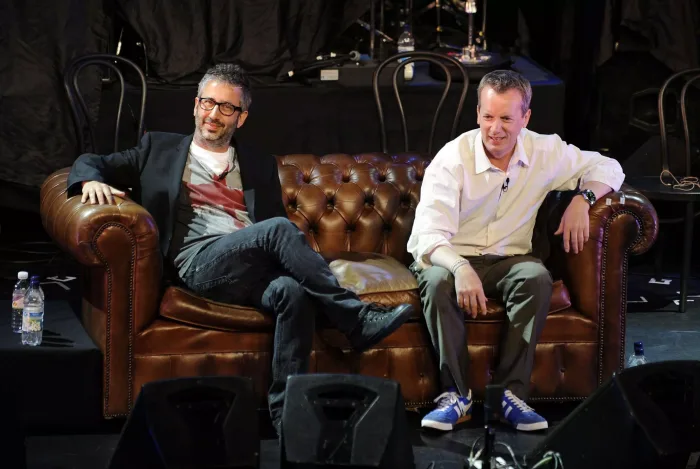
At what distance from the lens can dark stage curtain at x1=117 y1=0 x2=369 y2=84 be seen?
6602mm

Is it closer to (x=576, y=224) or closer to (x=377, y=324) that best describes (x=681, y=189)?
(x=576, y=224)

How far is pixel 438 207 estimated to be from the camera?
172 inches

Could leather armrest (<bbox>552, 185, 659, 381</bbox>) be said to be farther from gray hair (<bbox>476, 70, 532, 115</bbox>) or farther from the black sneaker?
the black sneaker

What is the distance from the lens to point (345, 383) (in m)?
3.16

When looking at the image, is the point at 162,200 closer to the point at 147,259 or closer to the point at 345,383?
the point at 147,259

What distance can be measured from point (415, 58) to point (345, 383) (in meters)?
2.89

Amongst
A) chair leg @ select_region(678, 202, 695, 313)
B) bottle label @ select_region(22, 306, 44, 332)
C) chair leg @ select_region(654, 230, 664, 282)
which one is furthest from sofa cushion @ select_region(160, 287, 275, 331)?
chair leg @ select_region(654, 230, 664, 282)

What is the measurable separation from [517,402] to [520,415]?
5 cm

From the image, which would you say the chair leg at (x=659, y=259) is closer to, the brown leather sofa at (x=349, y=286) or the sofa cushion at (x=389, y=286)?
the brown leather sofa at (x=349, y=286)

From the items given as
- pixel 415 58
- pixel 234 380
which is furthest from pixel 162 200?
pixel 415 58

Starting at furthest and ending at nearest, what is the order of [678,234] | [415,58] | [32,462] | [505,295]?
[678,234] < [415,58] < [505,295] < [32,462]

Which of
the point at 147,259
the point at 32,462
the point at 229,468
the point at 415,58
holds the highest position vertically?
the point at 415,58

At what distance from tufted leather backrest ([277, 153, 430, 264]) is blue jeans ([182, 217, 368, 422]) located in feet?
1.94

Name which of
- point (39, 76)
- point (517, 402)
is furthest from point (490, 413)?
point (39, 76)
